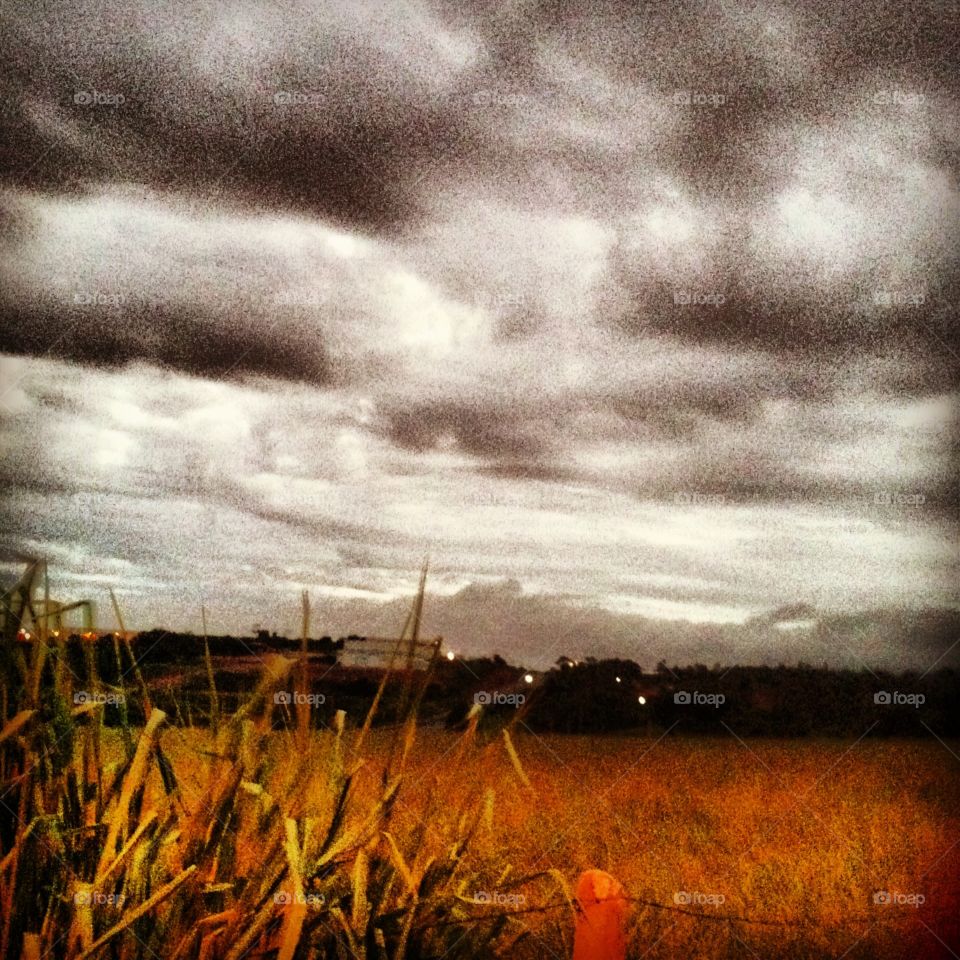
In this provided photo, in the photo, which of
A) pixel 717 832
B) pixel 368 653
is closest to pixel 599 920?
pixel 717 832

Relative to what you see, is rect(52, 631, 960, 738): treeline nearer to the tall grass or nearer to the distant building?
the distant building

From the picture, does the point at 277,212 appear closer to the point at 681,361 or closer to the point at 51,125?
the point at 51,125

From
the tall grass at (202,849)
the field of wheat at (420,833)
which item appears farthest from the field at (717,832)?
the tall grass at (202,849)

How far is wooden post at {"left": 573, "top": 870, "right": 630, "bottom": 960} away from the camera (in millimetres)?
1702

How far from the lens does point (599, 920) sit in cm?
170

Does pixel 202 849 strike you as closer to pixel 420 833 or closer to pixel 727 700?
pixel 420 833

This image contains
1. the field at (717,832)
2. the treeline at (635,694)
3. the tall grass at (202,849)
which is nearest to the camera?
the tall grass at (202,849)

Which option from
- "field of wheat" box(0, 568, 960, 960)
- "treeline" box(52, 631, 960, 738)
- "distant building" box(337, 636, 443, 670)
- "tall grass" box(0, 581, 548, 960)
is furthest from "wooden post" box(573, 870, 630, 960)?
"distant building" box(337, 636, 443, 670)

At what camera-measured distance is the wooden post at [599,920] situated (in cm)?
170

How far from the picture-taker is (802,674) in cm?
221

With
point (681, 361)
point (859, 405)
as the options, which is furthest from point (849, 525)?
point (681, 361)

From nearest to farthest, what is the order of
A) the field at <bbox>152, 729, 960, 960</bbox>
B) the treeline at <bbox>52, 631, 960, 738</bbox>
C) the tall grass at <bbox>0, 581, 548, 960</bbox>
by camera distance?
the tall grass at <bbox>0, 581, 548, 960</bbox>, the field at <bbox>152, 729, 960, 960</bbox>, the treeline at <bbox>52, 631, 960, 738</bbox>

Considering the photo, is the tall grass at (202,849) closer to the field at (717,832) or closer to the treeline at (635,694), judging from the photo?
the field at (717,832)

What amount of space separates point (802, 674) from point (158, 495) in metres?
1.51
